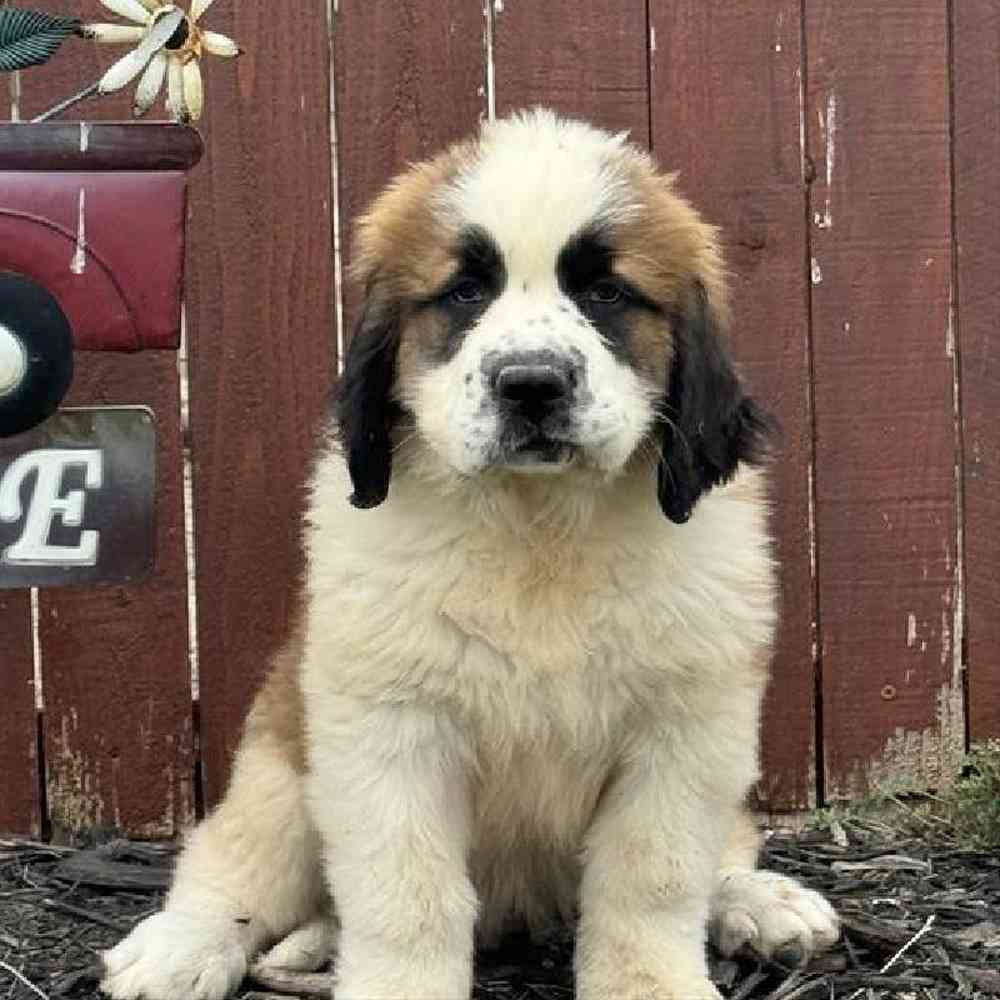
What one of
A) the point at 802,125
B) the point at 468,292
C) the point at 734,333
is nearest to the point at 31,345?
the point at 468,292

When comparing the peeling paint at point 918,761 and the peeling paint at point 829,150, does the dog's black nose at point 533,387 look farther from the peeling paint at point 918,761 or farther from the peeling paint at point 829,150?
the peeling paint at point 918,761

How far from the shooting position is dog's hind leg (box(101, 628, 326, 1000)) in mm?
3299

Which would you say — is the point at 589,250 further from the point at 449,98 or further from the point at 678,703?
the point at 449,98

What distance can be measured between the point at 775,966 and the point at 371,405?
1.40 m

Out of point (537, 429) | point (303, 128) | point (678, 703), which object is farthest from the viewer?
point (303, 128)

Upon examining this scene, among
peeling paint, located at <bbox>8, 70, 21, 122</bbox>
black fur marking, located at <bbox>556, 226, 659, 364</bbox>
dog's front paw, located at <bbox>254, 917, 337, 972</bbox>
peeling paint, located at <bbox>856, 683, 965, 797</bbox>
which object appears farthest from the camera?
peeling paint, located at <bbox>856, 683, 965, 797</bbox>

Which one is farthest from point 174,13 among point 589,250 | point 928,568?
point 928,568

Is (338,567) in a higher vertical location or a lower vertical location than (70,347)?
lower

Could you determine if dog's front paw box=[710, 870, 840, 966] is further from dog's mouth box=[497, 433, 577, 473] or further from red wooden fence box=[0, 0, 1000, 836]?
dog's mouth box=[497, 433, 577, 473]

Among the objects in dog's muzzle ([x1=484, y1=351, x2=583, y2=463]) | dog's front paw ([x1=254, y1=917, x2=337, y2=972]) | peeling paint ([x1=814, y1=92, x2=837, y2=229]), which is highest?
peeling paint ([x1=814, y1=92, x2=837, y2=229])

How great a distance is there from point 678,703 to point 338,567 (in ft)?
2.25

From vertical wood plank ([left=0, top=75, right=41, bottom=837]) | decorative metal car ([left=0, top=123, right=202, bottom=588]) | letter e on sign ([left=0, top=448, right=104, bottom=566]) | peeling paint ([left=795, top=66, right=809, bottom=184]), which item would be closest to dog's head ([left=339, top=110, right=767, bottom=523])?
decorative metal car ([left=0, top=123, right=202, bottom=588])

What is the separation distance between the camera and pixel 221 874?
3.47 m

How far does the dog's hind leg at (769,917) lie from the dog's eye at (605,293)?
1237mm
